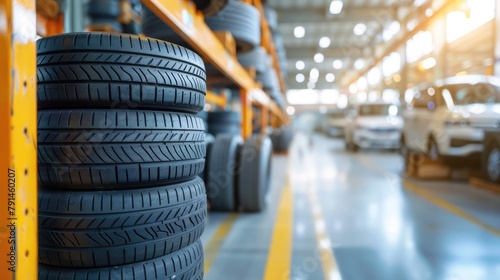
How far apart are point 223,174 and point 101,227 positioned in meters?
2.35

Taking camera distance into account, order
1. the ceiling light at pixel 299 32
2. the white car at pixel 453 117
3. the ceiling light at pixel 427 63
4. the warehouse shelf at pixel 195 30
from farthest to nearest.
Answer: the ceiling light at pixel 299 32
the ceiling light at pixel 427 63
the white car at pixel 453 117
the warehouse shelf at pixel 195 30

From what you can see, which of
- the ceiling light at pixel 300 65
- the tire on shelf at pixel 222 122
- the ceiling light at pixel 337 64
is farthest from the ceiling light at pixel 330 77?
the tire on shelf at pixel 222 122

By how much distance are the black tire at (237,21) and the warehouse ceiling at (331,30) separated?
10445mm

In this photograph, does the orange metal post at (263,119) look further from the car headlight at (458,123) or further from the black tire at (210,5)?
the black tire at (210,5)

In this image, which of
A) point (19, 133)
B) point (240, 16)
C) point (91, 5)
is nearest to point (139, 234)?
point (19, 133)

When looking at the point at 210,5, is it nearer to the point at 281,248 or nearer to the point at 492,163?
the point at 281,248

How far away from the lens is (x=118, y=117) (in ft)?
4.54

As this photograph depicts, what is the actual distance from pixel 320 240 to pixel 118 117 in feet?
7.22

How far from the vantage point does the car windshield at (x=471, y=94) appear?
19.5 ft

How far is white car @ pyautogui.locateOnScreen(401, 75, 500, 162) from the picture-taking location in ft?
17.7

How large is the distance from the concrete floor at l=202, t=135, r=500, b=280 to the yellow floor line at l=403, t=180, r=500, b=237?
1cm

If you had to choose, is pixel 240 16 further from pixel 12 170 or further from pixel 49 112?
pixel 12 170

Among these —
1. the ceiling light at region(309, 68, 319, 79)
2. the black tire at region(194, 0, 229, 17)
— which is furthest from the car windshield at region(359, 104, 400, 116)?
the ceiling light at region(309, 68, 319, 79)

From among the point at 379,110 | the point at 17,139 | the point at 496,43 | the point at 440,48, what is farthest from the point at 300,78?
the point at 17,139
